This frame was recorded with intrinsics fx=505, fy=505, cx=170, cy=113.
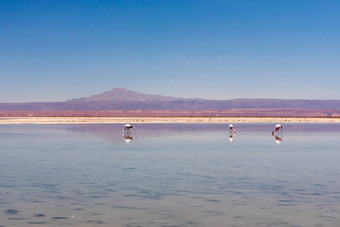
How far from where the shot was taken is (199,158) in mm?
20438

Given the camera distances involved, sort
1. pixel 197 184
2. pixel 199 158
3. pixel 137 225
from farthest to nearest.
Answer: pixel 199 158 → pixel 197 184 → pixel 137 225

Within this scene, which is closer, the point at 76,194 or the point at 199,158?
the point at 76,194

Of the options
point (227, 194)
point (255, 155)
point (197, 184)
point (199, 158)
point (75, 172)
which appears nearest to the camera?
point (227, 194)

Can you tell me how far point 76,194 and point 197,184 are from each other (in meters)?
3.37

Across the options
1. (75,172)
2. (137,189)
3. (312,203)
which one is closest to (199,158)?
(75,172)

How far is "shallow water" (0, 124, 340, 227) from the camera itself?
10.4 m

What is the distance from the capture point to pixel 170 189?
523 inches

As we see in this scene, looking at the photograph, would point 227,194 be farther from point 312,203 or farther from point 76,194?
point 76,194

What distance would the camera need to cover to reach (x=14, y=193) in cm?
1291

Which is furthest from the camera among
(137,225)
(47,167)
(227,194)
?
→ (47,167)

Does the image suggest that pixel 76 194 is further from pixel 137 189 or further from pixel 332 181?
pixel 332 181

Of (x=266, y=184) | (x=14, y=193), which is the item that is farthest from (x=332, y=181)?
(x=14, y=193)

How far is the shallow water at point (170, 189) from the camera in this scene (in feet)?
34.0

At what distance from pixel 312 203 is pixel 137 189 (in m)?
4.47
